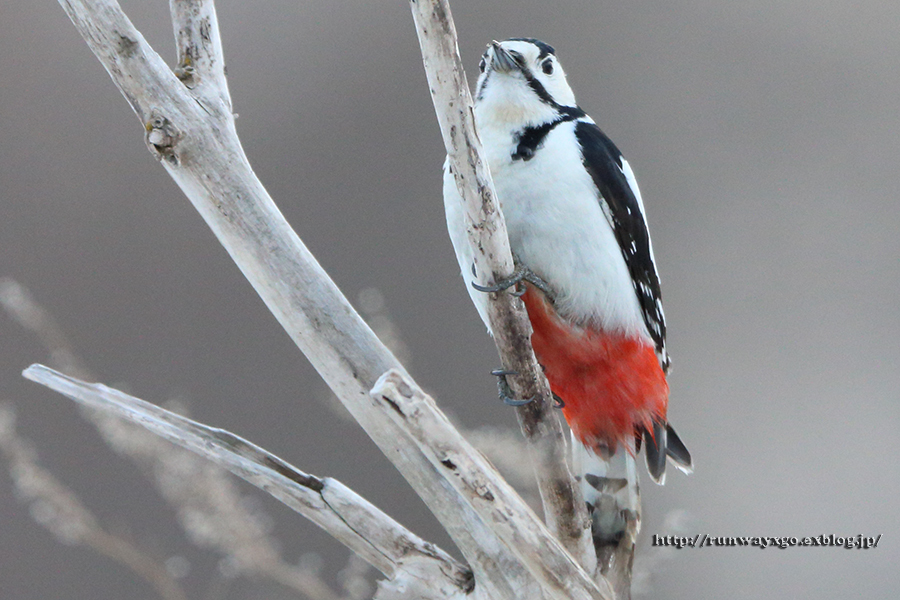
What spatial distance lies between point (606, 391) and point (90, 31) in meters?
0.71

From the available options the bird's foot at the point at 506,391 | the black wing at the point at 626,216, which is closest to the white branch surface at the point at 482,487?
the bird's foot at the point at 506,391

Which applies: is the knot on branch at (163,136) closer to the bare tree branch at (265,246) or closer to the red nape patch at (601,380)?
the bare tree branch at (265,246)

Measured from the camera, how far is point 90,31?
727 mm

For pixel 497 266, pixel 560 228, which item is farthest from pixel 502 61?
pixel 497 266

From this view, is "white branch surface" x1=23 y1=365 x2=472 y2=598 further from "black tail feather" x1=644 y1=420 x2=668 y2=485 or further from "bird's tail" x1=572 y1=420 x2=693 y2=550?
"black tail feather" x1=644 y1=420 x2=668 y2=485

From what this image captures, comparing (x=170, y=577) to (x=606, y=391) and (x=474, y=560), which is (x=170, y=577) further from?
(x=606, y=391)

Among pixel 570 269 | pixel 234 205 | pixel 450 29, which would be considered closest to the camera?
pixel 450 29

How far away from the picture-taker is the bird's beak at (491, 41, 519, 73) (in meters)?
1.02

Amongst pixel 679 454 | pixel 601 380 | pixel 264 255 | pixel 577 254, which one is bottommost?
pixel 679 454

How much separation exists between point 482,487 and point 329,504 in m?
0.18

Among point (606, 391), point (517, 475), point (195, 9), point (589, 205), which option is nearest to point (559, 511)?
point (517, 475)

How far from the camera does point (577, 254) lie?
964 mm

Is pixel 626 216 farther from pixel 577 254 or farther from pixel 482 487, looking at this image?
pixel 482 487

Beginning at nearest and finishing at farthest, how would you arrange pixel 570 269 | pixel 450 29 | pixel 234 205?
pixel 450 29, pixel 234 205, pixel 570 269
